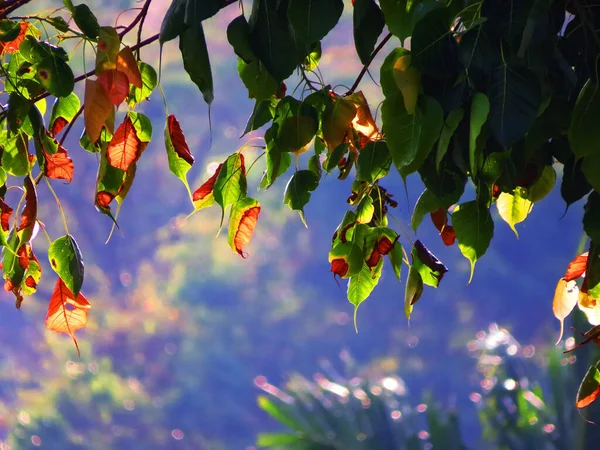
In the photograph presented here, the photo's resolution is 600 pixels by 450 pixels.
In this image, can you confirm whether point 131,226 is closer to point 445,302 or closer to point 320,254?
point 320,254

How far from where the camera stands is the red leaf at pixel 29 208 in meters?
0.51

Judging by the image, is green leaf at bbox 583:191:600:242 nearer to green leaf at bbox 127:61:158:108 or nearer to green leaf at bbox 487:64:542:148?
green leaf at bbox 487:64:542:148

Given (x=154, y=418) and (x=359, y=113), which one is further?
(x=154, y=418)

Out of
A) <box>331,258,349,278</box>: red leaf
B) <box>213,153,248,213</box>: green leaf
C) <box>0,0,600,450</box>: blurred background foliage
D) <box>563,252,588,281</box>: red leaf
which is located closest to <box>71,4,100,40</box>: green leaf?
<box>213,153,248,213</box>: green leaf

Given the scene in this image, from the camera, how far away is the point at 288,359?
697cm

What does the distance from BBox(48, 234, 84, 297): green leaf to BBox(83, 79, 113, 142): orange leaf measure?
11 centimetres

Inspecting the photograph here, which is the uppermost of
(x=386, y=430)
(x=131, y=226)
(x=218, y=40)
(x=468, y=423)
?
(x=218, y=40)

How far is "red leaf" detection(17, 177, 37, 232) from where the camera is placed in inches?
20.2

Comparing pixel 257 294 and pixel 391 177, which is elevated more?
Answer: pixel 391 177

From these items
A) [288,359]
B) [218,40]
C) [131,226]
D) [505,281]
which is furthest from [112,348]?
[505,281]

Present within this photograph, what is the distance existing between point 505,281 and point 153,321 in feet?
9.51

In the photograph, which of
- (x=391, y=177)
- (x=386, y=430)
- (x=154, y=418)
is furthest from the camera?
(x=391, y=177)

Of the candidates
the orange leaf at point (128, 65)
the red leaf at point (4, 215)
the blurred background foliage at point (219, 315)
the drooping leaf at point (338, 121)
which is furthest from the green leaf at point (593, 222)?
the blurred background foliage at point (219, 315)

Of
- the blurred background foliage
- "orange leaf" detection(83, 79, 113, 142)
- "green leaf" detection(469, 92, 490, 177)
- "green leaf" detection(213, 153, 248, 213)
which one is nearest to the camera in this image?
"green leaf" detection(469, 92, 490, 177)
